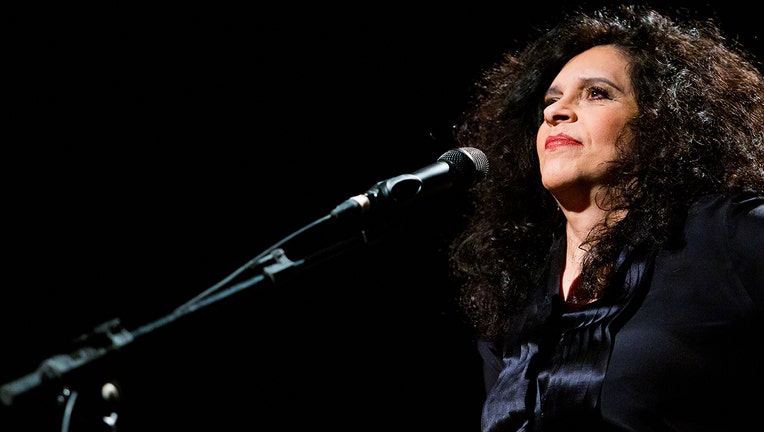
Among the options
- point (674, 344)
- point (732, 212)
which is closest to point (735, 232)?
point (732, 212)

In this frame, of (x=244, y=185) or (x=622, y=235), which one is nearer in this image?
(x=622, y=235)

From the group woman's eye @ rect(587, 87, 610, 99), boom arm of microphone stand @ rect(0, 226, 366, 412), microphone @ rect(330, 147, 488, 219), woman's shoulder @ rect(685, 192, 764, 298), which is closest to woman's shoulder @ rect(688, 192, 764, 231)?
woman's shoulder @ rect(685, 192, 764, 298)

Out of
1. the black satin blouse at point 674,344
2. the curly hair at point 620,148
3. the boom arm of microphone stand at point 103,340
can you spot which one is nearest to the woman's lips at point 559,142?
the curly hair at point 620,148

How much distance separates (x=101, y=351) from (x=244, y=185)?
59.3 inches

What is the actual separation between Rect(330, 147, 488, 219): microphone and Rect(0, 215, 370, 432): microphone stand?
0.18 metres

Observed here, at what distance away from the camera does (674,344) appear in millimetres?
1618

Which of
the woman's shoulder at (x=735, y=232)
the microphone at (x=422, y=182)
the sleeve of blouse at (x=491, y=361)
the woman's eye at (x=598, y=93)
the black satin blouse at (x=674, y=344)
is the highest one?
the microphone at (x=422, y=182)

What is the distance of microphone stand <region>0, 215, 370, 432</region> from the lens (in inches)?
40.9

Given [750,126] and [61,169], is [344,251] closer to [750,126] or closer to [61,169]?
[61,169]

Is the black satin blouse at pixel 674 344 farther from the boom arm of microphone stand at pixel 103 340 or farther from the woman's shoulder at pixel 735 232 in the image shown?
the boom arm of microphone stand at pixel 103 340

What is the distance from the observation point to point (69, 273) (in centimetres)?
216

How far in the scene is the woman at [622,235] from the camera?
1.59 m

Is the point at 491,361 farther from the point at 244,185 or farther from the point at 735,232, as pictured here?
the point at 244,185

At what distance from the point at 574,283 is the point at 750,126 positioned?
0.79 meters
